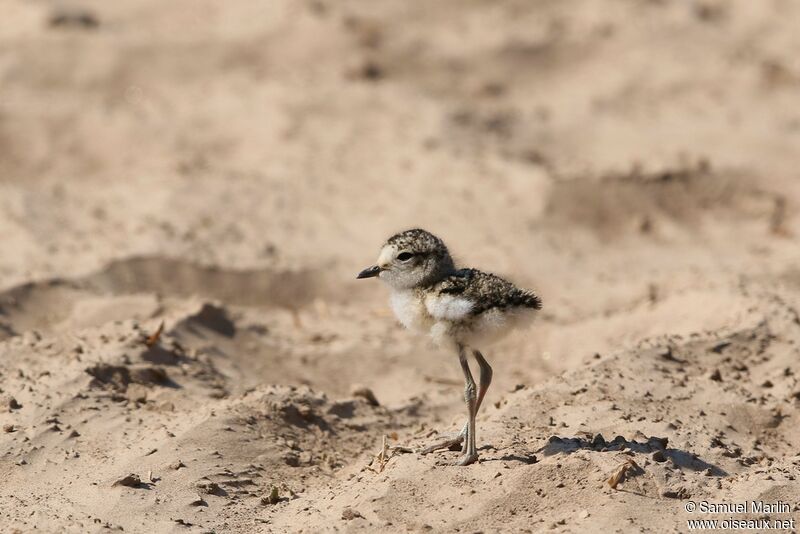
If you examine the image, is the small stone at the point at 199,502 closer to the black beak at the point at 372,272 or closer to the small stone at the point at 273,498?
the small stone at the point at 273,498

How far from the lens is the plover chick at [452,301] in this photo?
5.27 metres

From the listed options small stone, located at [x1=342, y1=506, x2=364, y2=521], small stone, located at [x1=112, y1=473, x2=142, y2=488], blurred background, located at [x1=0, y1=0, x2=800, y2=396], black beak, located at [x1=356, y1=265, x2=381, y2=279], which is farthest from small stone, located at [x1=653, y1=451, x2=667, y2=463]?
small stone, located at [x1=112, y1=473, x2=142, y2=488]

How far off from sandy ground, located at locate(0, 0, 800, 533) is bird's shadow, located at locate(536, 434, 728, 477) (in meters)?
0.02

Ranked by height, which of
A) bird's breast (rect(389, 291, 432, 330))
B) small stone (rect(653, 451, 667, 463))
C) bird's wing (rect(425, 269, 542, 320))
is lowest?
small stone (rect(653, 451, 667, 463))

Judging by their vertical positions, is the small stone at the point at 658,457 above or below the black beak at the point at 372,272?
below

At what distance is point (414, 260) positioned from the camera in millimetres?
5504

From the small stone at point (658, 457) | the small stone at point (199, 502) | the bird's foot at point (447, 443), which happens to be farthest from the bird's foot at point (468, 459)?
the small stone at point (199, 502)

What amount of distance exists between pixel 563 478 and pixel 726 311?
8.08ft

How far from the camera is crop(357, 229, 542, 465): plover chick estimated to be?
5.27 meters

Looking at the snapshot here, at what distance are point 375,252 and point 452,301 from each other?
11.2 ft

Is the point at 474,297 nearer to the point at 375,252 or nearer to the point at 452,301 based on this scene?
the point at 452,301

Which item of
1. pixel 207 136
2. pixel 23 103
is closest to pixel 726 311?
pixel 207 136

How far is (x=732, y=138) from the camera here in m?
10.0

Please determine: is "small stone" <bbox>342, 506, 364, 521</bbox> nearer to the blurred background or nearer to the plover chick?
the plover chick
